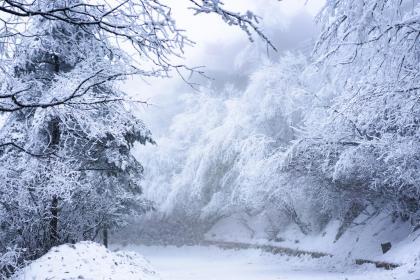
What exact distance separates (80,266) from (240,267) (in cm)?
1176

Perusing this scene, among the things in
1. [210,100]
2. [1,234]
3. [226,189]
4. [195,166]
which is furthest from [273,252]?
[1,234]

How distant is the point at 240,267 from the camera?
1842cm

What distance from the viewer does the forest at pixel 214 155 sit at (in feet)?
15.6

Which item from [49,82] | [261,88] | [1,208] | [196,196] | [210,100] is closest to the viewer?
[1,208]

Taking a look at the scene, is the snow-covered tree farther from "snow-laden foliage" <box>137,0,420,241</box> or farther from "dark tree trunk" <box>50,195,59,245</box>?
"dark tree trunk" <box>50,195,59,245</box>

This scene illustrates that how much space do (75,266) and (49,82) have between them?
4.39 m

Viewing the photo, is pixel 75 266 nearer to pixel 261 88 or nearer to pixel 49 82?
pixel 49 82

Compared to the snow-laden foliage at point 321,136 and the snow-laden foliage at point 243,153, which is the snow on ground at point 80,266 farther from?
the snow-laden foliage at point 243,153

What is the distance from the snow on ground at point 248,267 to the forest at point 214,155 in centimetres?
11

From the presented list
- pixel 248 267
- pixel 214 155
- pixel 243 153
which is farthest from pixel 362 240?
pixel 214 155

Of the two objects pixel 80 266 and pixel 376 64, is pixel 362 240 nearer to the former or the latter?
pixel 376 64

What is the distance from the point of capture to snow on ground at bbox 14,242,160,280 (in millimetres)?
7289

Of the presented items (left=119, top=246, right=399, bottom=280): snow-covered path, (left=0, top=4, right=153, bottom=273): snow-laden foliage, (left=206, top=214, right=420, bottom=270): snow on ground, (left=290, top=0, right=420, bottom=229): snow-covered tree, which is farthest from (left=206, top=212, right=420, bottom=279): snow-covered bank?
(left=0, top=4, right=153, bottom=273): snow-laden foliage

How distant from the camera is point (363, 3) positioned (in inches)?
218
